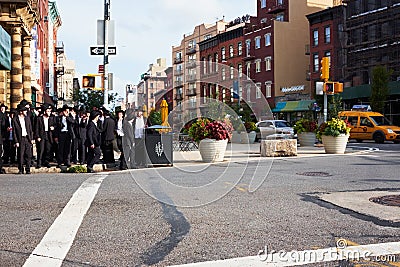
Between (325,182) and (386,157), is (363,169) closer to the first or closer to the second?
(325,182)

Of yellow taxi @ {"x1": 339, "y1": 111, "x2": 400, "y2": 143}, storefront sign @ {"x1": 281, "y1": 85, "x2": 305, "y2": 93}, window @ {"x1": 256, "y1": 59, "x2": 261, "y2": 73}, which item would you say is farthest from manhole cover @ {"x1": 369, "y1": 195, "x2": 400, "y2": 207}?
window @ {"x1": 256, "y1": 59, "x2": 261, "y2": 73}

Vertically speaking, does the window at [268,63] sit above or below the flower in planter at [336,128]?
above

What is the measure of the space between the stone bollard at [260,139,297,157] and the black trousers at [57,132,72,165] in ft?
23.0

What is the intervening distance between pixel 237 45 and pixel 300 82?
29.1 feet

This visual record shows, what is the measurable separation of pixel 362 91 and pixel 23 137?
119 feet

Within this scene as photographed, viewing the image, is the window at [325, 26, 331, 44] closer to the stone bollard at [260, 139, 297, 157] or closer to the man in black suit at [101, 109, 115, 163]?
the stone bollard at [260, 139, 297, 157]

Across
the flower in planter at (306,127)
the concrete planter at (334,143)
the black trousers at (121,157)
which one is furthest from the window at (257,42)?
the black trousers at (121,157)

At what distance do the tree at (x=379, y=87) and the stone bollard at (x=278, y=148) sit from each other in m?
24.4

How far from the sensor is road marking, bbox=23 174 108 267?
5332mm

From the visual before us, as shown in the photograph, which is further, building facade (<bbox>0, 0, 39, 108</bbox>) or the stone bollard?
building facade (<bbox>0, 0, 39, 108</bbox>)

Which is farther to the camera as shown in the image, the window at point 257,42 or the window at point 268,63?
the window at point 257,42

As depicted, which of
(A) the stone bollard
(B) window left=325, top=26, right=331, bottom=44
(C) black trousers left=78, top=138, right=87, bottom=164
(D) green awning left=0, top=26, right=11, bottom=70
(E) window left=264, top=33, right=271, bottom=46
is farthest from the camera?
(E) window left=264, top=33, right=271, bottom=46

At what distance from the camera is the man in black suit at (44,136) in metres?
14.7

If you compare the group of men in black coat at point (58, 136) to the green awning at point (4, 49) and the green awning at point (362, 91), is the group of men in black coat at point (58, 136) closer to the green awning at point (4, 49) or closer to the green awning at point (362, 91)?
the green awning at point (4, 49)
